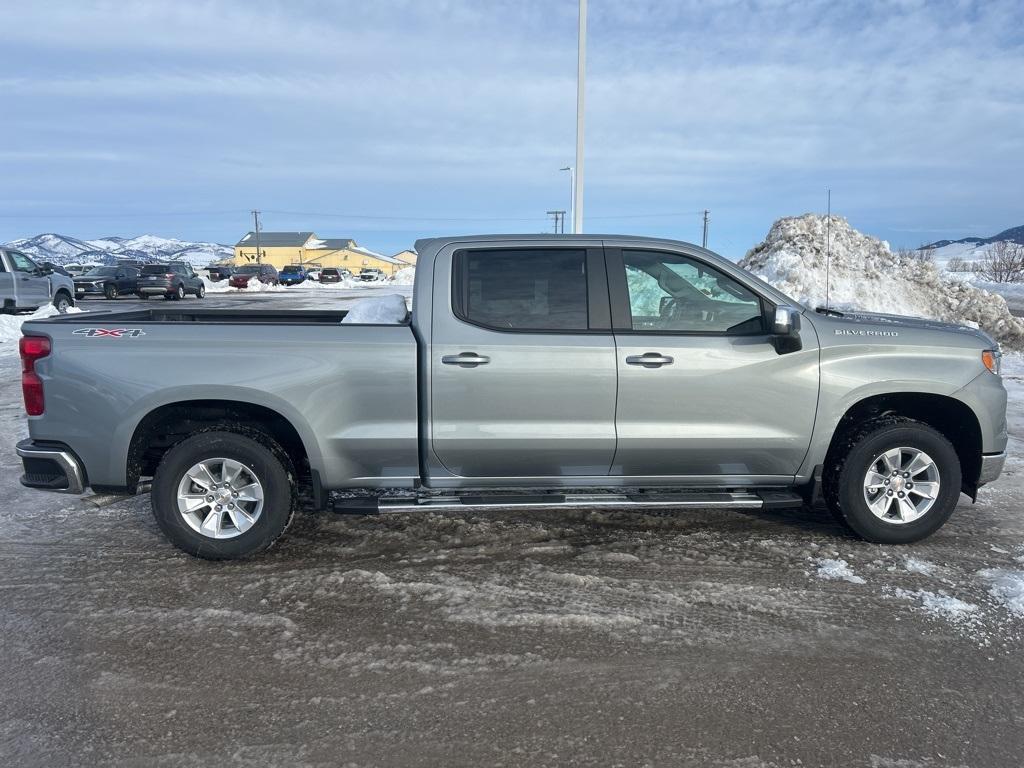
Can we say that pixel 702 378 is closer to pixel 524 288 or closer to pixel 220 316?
pixel 524 288

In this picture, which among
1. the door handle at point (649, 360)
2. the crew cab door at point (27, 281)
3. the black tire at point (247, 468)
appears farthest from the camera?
the crew cab door at point (27, 281)

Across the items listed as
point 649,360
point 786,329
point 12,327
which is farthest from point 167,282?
point 786,329

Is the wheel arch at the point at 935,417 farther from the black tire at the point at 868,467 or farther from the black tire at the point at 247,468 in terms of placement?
the black tire at the point at 247,468

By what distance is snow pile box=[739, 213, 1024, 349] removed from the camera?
51.1 feet

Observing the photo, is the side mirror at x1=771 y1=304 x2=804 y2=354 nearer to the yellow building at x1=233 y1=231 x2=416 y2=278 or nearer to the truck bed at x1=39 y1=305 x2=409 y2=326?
the truck bed at x1=39 y1=305 x2=409 y2=326

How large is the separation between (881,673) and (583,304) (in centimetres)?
246

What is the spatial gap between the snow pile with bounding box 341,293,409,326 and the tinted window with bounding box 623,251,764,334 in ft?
4.90

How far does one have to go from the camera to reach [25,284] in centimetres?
1961

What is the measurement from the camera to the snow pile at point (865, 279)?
15.6 meters

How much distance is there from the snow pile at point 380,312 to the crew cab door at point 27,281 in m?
18.1

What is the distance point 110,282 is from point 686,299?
112 ft

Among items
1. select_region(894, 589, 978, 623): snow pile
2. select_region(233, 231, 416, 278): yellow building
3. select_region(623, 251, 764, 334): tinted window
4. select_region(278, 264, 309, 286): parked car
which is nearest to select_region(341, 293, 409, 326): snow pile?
select_region(623, 251, 764, 334): tinted window

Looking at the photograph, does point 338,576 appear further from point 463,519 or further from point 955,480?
point 955,480

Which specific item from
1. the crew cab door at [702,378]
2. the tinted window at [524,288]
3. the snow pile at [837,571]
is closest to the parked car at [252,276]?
the tinted window at [524,288]
